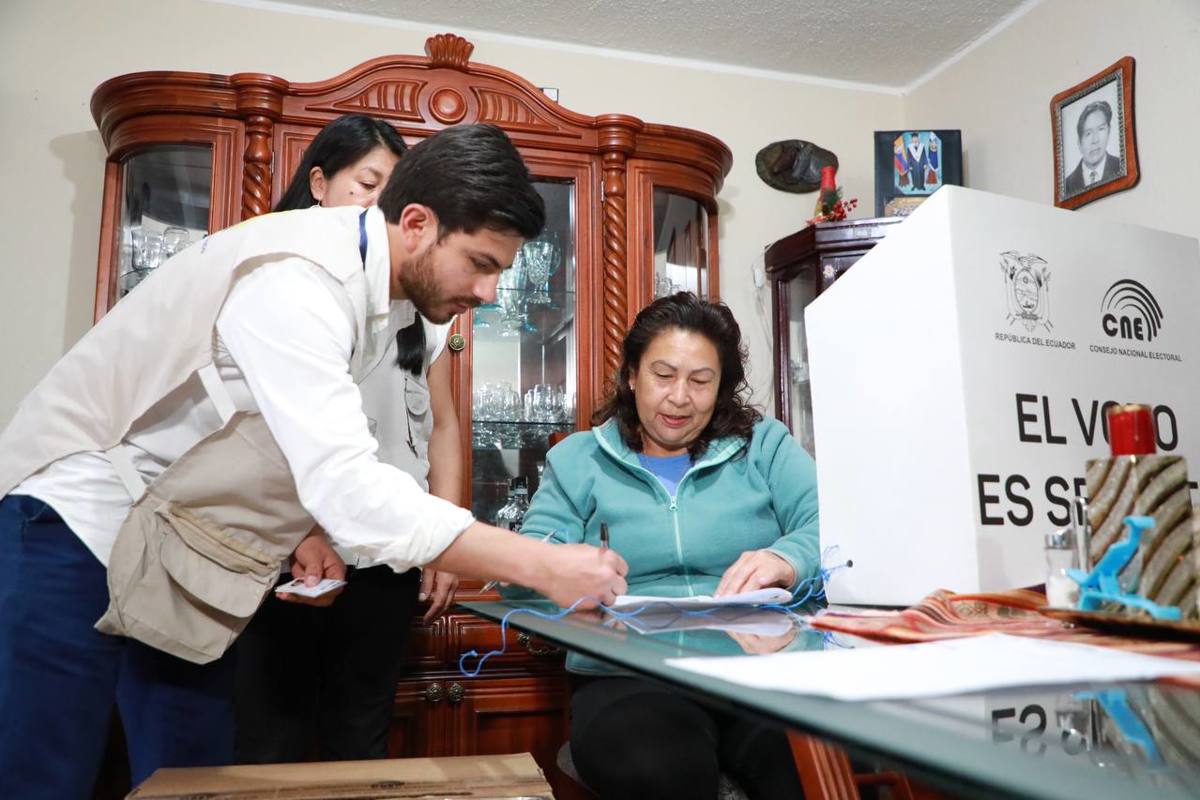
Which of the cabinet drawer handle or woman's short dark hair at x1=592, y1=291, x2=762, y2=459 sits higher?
woman's short dark hair at x1=592, y1=291, x2=762, y2=459

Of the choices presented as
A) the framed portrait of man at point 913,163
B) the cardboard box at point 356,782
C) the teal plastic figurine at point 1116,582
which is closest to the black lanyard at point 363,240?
the cardboard box at point 356,782

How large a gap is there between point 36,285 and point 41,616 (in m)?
1.71

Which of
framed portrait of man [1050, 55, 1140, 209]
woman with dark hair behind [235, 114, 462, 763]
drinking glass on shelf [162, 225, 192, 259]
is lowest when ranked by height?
woman with dark hair behind [235, 114, 462, 763]

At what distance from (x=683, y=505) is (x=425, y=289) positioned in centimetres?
61

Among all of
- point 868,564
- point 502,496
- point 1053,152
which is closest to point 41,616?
point 868,564

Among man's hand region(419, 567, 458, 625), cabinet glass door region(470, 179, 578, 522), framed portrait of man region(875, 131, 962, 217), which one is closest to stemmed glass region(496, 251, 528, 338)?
cabinet glass door region(470, 179, 578, 522)

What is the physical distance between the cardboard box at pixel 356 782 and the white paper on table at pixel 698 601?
0.24m

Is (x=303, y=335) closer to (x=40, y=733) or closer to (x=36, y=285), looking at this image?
(x=40, y=733)

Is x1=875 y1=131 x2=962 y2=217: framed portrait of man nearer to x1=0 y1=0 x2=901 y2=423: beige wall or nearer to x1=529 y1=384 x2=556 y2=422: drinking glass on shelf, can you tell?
x1=0 y1=0 x2=901 y2=423: beige wall

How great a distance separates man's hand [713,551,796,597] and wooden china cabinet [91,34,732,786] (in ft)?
2.90

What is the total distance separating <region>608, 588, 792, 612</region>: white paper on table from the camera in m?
0.99

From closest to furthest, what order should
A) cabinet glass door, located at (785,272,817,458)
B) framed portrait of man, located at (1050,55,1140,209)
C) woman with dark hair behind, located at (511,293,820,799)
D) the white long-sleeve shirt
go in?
the white long-sleeve shirt → woman with dark hair behind, located at (511,293,820,799) → framed portrait of man, located at (1050,55,1140,209) → cabinet glass door, located at (785,272,817,458)

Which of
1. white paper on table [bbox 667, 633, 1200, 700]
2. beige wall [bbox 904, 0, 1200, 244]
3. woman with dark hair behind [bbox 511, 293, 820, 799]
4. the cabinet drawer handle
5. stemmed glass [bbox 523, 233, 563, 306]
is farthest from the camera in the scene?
stemmed glass [bbox 523, 233, 563, 306]

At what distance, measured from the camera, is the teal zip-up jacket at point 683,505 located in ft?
5.00
